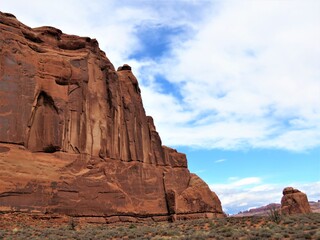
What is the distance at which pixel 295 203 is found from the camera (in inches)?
1948

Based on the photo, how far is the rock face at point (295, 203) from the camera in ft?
161

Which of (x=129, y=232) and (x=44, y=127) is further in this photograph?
(x=44, y=127)

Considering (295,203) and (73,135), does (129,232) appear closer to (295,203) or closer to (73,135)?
(73,135)

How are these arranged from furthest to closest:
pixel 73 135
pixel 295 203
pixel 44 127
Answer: pixel 295 203, pixel 73 135, pixel 44 127

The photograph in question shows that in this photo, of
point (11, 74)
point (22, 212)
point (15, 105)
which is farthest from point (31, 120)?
point (22, 212)

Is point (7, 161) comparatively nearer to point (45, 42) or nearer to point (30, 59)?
point (30, 59)

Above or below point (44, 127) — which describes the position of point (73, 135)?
below

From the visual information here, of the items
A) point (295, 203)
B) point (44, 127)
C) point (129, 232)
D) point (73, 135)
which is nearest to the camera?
point (129, 232)

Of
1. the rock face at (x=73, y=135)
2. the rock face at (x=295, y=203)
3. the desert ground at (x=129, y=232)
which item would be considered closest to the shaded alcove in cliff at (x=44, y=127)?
the rock face at (x=73, y=135)

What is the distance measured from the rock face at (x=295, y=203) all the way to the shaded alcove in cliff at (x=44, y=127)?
99.8 feet

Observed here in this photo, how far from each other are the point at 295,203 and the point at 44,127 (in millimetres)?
32691

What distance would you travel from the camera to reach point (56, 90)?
1300 inches

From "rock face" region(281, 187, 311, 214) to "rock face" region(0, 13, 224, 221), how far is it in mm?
11702

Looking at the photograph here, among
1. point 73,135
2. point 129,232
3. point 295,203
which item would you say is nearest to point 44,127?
point 73,135
